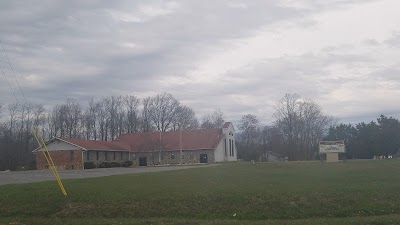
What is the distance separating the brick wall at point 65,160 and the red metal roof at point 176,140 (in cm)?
1762

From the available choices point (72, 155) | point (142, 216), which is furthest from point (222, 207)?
point (72, 155)

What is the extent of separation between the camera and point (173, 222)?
1411 centimetres

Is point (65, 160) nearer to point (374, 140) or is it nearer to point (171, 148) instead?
point (171, 148)

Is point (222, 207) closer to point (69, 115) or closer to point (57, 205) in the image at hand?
point (57, 205)

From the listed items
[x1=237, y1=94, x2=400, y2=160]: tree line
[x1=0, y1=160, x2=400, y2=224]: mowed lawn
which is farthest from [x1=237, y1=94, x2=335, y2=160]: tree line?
[x1=0, y1=160, x2=400, y2=224]: mowed lawn

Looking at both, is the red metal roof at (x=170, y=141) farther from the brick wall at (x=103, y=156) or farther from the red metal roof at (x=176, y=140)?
the brick wall at (x=103, y=156)

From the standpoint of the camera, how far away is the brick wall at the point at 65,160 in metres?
65.5

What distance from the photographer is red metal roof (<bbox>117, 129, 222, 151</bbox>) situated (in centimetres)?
7981

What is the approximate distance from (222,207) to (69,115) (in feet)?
304

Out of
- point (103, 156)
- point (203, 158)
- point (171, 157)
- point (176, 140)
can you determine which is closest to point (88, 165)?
point (103, 156)

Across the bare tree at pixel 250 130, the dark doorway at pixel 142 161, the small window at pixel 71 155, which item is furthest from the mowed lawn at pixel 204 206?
the bare tree at pixel 250 130

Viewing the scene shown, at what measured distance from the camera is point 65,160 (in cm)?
6619

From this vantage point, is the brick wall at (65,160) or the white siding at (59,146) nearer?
the brick wall at (65,160)

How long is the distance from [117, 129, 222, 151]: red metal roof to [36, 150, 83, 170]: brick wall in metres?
17.6
